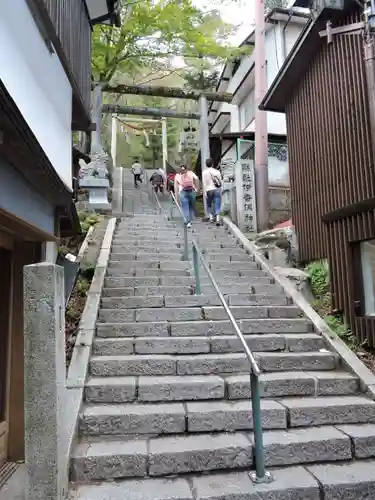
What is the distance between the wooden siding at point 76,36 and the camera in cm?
528

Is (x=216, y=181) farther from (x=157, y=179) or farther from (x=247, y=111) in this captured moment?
(x=157, y=179)

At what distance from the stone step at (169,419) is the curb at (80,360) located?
0.50ft

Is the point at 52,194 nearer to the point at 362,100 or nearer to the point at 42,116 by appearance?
the point at 42,116

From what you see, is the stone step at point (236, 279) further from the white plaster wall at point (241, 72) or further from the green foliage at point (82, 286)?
the white plaster wall at point (241, 72)

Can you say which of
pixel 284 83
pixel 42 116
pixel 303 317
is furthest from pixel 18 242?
pixel 284 83

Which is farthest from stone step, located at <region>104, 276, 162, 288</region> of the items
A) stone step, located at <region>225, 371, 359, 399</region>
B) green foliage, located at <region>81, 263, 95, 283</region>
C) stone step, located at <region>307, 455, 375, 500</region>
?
stone step, located at <region>307, 455, 375, 500</region>

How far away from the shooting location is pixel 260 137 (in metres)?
11.7

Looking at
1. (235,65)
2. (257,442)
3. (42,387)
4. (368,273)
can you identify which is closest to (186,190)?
(368,273)

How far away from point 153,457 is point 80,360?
5.24 feet

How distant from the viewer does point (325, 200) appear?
7.66 metres

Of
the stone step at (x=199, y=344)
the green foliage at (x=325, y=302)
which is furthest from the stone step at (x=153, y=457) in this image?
the green foliage at (x=325, y=302)

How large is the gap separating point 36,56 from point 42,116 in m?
0.73

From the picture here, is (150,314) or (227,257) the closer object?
(150,314)

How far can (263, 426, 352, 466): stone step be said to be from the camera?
351 centimetres
